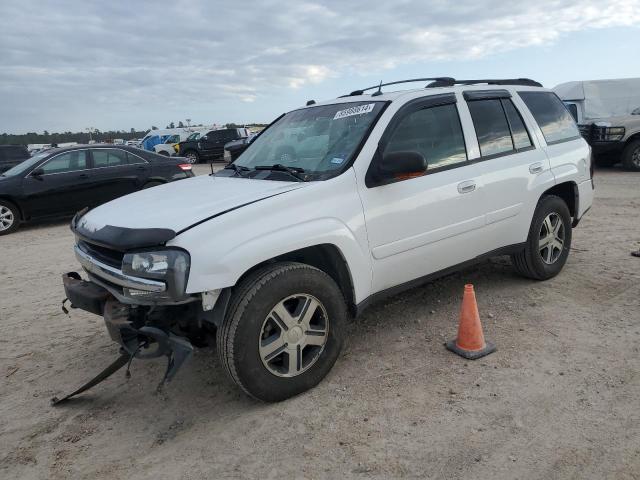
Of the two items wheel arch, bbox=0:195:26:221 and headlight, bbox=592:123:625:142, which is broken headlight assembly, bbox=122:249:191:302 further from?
headlight, bbox=592:123:625:142

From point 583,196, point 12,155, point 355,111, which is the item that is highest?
point 12,155

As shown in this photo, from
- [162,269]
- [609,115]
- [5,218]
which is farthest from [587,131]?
[5,218]

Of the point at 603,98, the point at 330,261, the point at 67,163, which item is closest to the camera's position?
the point at 330,261

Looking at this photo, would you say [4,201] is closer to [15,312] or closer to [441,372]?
[15,312]

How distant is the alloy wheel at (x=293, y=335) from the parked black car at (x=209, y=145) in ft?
80.2

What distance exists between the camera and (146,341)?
9.82 ft

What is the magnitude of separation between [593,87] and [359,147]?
44.8ft

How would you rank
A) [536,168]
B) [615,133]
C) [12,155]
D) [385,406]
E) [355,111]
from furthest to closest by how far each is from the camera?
1. [12,155]
2. [615,133]
3. [536,168]
4. [355,111]
5. [385,406]

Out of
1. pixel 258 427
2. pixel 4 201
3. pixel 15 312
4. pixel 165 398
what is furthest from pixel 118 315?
pixel 4 201

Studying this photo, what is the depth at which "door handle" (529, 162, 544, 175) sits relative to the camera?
4.44m

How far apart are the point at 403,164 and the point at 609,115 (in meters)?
13.3

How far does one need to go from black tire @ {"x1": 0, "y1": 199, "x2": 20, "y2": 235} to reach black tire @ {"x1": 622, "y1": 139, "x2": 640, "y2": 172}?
13731 mm

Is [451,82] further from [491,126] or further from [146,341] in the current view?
[146,341]

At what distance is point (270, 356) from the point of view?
9.85 ft
